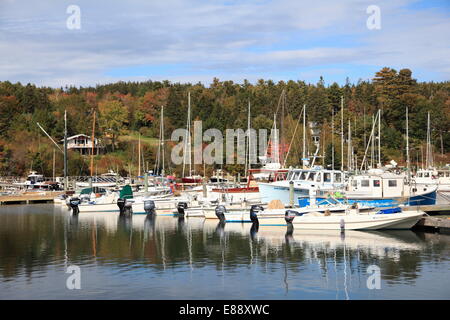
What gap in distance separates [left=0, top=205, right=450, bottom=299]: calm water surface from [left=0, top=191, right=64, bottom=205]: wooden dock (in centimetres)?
2991

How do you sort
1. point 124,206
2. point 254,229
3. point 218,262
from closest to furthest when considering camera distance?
point 218,262, point 254,229, point 124,206

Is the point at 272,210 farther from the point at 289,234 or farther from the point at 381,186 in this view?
the point at 381,186

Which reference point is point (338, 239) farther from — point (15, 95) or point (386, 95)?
point (15, 95)

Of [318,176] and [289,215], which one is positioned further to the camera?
[318,176]

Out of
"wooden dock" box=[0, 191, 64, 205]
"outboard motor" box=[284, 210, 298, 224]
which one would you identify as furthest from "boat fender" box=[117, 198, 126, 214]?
"wooden dock" box=[0, 191, 64, 205]

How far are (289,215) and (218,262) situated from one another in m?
11.4

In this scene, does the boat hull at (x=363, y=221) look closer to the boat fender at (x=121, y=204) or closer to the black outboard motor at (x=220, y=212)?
the black outboard motor at (x=220, y=212)

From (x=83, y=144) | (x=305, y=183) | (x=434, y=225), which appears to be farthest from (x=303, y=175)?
(x=83, y=144)

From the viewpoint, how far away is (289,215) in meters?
44.4

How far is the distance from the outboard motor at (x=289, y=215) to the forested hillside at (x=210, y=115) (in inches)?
1500

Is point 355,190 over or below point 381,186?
below

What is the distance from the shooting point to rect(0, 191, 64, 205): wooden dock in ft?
260

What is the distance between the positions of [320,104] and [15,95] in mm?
61163
